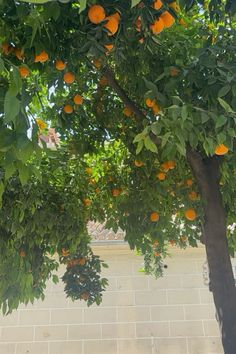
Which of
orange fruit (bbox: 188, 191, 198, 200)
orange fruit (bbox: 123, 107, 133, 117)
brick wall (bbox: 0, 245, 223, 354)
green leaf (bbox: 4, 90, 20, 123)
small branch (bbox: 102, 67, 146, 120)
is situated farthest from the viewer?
brick wall (bbox: 0, 245, 223, 354)

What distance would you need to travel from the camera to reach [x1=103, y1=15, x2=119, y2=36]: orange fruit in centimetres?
214

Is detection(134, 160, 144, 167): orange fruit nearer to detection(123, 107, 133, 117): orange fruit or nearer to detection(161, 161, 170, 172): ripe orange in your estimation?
detection(161, 161, 170, 172): ripe orange

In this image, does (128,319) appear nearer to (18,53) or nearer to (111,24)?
(18,53)

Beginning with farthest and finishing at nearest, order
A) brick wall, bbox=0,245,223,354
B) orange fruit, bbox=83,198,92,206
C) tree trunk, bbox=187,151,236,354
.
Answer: brick wall, bbox=0,245,223,354 < orange fruit, bbox=83,198,92,206 < tree trunk, bbox=187,151,236,354

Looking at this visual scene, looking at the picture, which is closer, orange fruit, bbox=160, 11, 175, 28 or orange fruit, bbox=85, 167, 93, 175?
orange fruit, bbox=160, 11, 175, 28

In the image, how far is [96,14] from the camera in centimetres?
207

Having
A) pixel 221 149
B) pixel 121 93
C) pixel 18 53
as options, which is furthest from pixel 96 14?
pixel 121 93

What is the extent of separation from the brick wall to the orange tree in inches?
83.9

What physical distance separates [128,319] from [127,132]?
3880 mm

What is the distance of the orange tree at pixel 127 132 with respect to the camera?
223 cm

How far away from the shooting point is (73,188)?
13.2ft

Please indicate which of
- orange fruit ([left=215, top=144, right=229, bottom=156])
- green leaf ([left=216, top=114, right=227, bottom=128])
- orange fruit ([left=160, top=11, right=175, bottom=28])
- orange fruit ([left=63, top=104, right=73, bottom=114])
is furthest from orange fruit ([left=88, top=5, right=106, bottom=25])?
orange fruit ([left=63, top=104, right=73, bottom=114])

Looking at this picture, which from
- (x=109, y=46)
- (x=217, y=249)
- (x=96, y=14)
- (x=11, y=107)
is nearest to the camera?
(x=11, y=107)

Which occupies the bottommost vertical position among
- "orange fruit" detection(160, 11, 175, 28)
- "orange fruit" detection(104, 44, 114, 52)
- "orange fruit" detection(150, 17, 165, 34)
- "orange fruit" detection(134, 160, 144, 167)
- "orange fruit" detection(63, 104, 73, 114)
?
"orange fruit" detection(104, 44, 114, 52)
